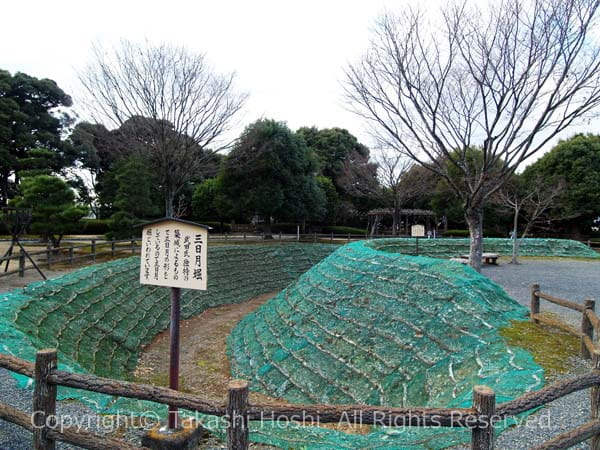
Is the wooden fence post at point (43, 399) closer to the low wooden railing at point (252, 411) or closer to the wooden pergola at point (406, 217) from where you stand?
the low wooden railing at point (252, 411)

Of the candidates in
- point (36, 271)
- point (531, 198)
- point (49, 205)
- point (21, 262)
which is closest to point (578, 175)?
point (531, 198)

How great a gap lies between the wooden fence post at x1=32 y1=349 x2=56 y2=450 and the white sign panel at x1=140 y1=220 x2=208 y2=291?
0.94 metres

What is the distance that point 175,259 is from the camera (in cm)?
315

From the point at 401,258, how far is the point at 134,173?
40.1 ft

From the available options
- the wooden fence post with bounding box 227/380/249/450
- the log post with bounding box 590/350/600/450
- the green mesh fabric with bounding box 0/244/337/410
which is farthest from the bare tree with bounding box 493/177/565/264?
the wooden fence post with bounding box 227/380/249/450

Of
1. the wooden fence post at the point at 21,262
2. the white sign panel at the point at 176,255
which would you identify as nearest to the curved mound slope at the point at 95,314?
the wooden fence post at the point at 21,262

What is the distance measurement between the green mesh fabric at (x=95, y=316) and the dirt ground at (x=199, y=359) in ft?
0.98

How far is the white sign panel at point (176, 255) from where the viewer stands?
3.11m

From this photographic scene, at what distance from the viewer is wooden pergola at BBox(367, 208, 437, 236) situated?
84.5 feet

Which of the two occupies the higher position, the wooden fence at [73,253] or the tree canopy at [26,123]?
the tree canopy at [26,123]

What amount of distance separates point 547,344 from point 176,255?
5.31 m

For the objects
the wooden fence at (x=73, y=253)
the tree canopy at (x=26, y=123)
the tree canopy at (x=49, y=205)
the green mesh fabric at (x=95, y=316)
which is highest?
the tree canopy at (x=26, y=123)

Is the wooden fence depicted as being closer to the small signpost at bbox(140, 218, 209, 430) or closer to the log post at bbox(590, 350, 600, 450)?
the small signpost at bbox(140, 218, 209, 430)

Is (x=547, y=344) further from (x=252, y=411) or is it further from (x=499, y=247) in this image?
(x=499, y=247)
